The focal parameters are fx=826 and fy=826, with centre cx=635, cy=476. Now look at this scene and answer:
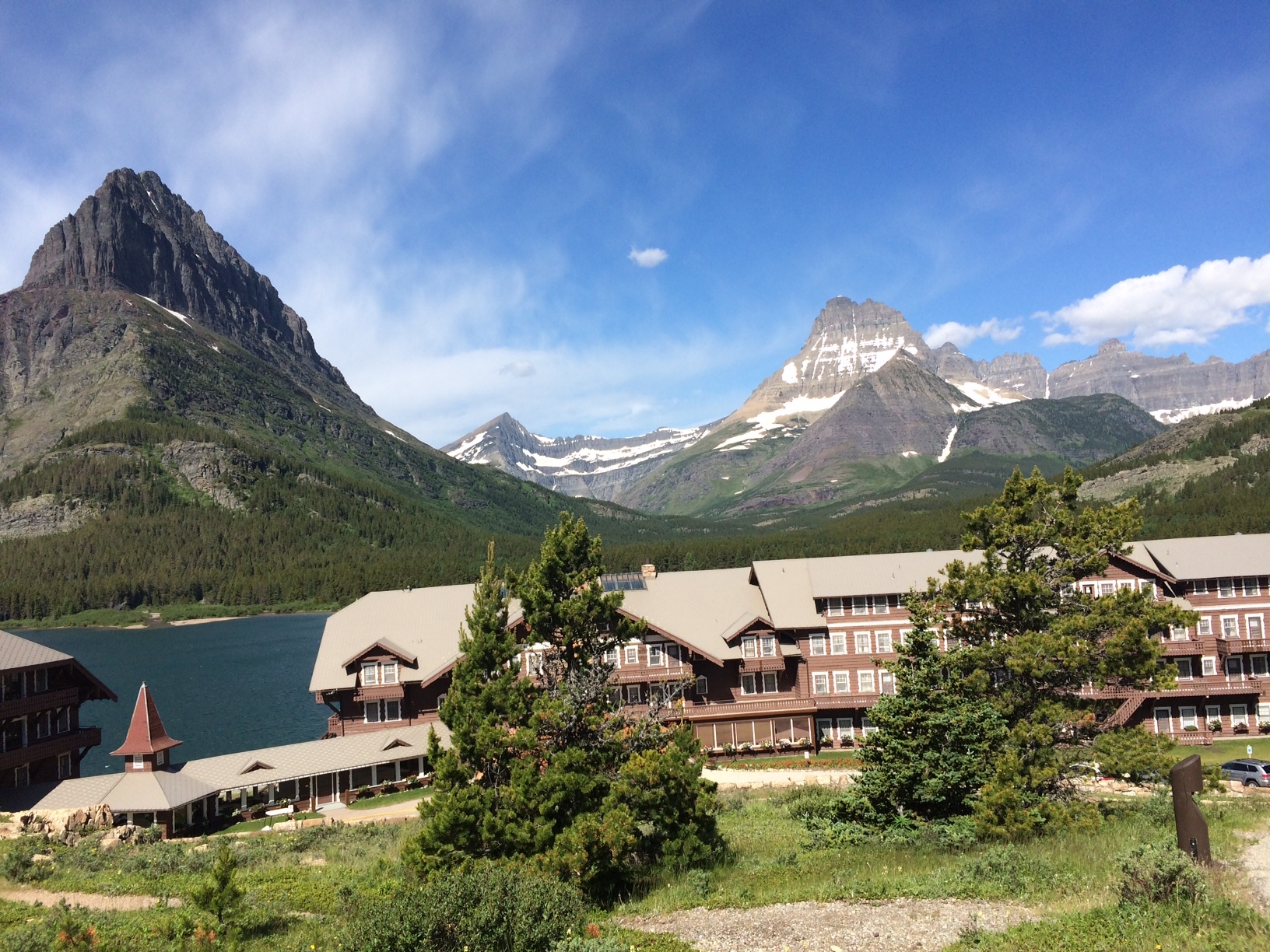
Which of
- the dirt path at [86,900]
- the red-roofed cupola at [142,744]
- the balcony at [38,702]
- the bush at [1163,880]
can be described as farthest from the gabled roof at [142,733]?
the bush at [1163,880]

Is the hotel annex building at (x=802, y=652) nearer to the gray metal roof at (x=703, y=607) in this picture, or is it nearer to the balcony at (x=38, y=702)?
the gray metal roof at (x=703, y=607)

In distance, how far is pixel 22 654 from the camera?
45.4 m

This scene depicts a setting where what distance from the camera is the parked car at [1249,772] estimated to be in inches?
1558

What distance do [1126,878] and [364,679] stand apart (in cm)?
4425

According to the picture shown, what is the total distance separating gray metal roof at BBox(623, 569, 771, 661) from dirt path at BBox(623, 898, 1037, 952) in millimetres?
33268

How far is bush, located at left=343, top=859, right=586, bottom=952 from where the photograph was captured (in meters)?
14.5

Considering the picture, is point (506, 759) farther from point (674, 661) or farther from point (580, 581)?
point (674, 661)

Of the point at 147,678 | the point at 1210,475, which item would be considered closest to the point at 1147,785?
the point at 147,678

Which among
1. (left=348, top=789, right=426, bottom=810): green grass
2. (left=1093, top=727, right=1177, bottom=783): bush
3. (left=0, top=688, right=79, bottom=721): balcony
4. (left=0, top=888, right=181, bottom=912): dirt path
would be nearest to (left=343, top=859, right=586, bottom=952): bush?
(left=0, top=888, right=181, bottom=912): dirt path

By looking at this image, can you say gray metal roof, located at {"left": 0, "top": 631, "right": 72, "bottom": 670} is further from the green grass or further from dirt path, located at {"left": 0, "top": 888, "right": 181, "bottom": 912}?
dirt path, located at {"left": 0, "top": 888, "right": 181, "bottom": 912}

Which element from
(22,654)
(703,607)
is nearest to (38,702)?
(22,654)

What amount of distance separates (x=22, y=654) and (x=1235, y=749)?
233 feet

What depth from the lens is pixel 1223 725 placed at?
55.0 metres

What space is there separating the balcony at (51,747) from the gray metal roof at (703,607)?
3314 cm
